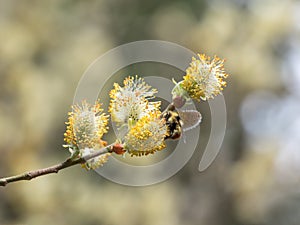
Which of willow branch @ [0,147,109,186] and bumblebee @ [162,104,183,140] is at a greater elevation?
bumblebee @ [162,104,183,140]

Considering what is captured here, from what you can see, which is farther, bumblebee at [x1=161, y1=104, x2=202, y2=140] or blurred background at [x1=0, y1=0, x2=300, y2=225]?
blurred background at [x1=0, y1=0, x2=300, y2=225]

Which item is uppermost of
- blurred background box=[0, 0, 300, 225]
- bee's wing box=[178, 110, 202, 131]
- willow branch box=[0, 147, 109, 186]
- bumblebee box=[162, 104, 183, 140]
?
blurred background box=[0, 0, 300, 225]

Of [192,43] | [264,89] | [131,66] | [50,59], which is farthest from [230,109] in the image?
[50,59]

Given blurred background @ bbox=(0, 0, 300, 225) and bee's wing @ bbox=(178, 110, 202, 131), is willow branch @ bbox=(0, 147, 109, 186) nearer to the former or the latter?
bee's wing @ bbox=(178, 110, 202, 131)

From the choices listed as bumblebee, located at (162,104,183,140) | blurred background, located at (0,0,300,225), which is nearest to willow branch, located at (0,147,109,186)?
bumblebee, located at (162,104,183,140)

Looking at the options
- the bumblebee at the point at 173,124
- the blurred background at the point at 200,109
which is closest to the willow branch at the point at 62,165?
the bumblebee at the point at 173,124

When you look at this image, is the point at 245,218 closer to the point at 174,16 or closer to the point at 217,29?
the point at 217,29
